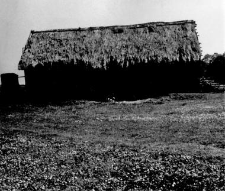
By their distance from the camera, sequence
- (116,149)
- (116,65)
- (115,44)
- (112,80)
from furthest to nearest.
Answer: (115,44)
(112,80)
(116,65)
(116,149)

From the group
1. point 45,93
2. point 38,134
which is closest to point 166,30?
point 45,93

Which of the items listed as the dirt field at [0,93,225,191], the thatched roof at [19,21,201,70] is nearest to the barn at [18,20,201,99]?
the thatched roof at [19,21,201,70]

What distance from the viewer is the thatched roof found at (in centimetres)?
2297

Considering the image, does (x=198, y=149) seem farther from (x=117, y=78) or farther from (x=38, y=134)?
(x=117, y=78)

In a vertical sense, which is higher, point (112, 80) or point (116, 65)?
point (116, 65)

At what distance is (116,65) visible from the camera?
23.2 metres

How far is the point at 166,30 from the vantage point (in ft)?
82.9

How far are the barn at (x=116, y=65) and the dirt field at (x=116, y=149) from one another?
5861 millimetres

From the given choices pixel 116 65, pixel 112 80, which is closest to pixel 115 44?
pixel 116 65

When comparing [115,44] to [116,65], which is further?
[115,44]

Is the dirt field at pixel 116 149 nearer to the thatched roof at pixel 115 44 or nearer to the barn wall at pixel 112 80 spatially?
the barn wall at pixel 112 80

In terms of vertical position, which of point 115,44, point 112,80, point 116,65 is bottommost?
point 112,80

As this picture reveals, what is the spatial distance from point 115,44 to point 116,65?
2.24m

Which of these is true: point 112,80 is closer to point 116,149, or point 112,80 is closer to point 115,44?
point 115,44
